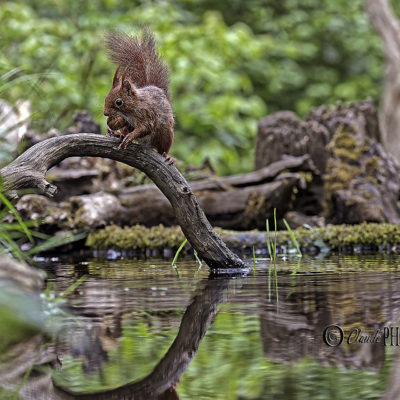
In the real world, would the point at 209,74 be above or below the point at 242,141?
above

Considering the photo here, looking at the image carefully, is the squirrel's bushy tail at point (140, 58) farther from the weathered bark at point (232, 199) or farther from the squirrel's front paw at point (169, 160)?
the weathered bark at point (232, 199)

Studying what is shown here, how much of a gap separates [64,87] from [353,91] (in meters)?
7.59

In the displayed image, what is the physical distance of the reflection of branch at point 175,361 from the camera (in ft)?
5.43

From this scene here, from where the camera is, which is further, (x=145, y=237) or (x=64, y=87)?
(x=64, y=87)

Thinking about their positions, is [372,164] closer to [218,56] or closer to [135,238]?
[135,238]

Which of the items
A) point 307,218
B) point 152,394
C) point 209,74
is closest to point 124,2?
point 209,74

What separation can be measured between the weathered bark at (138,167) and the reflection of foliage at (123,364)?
116cm

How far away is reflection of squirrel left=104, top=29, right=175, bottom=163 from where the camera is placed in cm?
369

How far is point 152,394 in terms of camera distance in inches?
65.6

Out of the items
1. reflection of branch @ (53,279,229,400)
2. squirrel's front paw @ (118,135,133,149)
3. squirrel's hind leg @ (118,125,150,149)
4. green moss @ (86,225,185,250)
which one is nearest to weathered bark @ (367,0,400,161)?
green moss @ (86,225,185,250)

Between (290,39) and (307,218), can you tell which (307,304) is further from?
(290,39)

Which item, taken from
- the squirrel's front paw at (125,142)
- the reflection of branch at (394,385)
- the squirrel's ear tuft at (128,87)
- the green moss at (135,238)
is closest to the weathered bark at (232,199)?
the green moss at (135,238)

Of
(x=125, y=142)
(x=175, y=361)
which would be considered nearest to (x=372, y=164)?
(x=125, y=142)

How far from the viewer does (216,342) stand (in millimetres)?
2186
